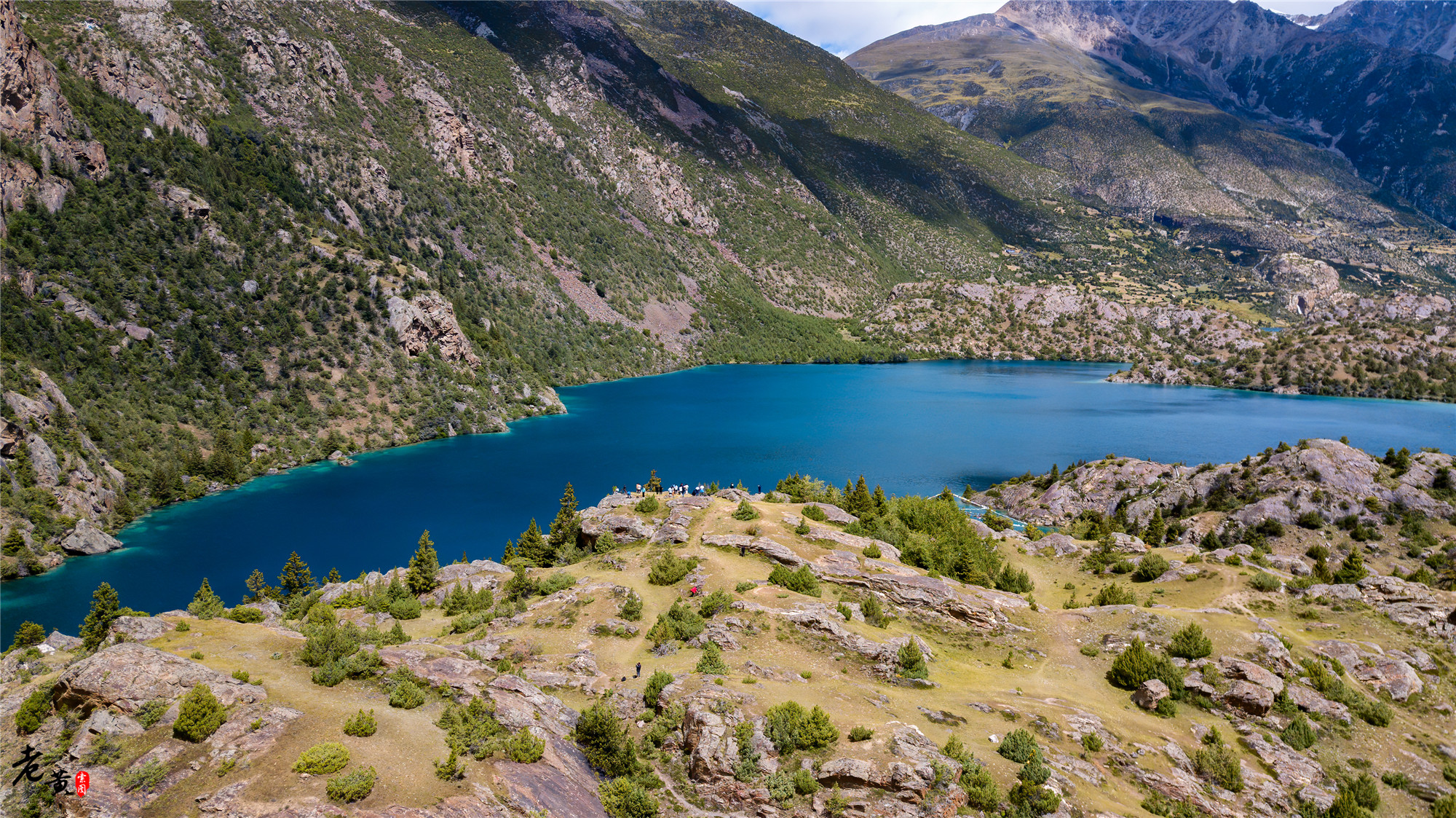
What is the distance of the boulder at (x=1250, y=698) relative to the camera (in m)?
25.5

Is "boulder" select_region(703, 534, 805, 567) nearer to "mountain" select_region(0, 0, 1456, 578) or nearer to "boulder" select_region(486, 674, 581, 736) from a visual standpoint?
"boulder" select_region(486, 674, 581, 736)

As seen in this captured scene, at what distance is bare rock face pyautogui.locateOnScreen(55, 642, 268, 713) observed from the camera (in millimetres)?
17895

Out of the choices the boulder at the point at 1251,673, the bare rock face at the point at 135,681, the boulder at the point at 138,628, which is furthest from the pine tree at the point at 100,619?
the boulder at the point at 1251,673

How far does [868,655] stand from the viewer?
90.5 feet

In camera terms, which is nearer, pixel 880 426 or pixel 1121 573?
pixel 1121 573

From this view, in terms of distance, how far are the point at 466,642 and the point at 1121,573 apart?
3884 cm

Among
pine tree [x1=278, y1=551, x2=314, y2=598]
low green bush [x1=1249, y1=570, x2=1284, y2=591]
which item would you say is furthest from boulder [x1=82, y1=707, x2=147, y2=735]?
low green bush [x1=1249, y1=570, x2=1284, y2=591]

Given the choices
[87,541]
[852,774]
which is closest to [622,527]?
[852,774]

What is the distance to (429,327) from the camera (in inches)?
4532

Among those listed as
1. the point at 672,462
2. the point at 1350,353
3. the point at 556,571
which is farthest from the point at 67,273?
the point at 1350,353

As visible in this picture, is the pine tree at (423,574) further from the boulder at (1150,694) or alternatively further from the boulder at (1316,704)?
the boulder at (1316,704)

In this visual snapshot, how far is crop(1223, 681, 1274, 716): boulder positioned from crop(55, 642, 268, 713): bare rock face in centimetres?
3312

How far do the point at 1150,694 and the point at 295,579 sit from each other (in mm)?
51932

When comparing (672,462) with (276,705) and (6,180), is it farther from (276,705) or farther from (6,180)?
(6,180)
